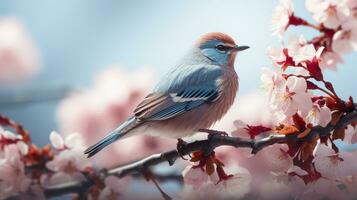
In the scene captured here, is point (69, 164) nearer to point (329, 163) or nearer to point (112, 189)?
point (112, 189)

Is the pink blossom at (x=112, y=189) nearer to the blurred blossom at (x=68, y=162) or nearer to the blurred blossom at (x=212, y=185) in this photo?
the blurred blossom at (x=68, y=162)

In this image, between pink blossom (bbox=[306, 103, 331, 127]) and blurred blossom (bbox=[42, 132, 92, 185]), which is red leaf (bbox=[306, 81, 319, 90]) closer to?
pink blossom (bbox=[306, 103, 331, 127])

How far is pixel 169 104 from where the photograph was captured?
85cm

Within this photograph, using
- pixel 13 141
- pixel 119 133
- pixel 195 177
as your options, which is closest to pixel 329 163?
pixel 195 177

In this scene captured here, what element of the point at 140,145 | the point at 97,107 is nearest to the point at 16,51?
the point at 97,107

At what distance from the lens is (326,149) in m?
0.60

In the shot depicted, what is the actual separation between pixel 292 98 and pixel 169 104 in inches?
11.7

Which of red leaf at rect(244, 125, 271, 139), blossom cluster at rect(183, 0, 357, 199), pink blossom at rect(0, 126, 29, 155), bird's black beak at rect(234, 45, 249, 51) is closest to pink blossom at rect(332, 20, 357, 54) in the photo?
blossom cluster at rect(183, 0, 357, 199)

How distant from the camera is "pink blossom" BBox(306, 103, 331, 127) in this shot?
57 cm

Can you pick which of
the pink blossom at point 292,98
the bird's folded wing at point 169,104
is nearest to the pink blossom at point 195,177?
the pink blossom at point 292,98

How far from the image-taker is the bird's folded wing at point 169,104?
32.9 inches

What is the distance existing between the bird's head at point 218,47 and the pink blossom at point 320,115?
0.30 metres

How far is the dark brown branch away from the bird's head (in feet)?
0.86

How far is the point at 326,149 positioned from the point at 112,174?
0.81 ft
